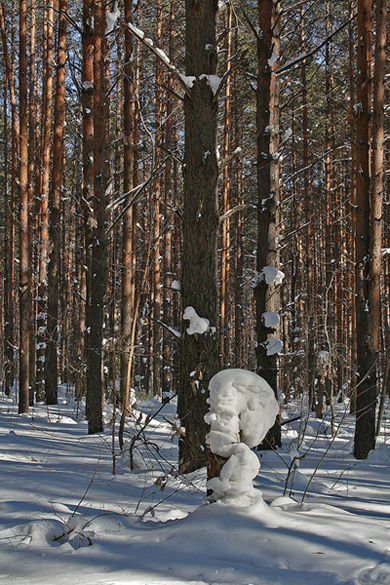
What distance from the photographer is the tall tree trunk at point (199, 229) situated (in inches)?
168

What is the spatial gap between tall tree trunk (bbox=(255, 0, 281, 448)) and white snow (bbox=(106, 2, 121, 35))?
7.32ft

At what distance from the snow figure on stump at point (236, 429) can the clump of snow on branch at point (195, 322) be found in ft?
4.02

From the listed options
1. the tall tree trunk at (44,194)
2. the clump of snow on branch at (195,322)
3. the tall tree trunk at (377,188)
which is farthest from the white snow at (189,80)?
the tall tree trunk at (44,194)

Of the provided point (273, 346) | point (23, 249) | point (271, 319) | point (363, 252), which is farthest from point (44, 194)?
point (363, 252)

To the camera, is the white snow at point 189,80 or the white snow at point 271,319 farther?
the white snow at point 271,319

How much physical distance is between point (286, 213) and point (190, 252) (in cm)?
2138

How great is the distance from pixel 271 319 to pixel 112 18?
509 centimetres

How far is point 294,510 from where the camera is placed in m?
3.11

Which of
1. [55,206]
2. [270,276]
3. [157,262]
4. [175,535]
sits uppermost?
[55,206]

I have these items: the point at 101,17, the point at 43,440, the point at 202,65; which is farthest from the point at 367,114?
the point at 43,440

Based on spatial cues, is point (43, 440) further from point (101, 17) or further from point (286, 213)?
point (286, 213)

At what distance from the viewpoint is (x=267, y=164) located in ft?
23.3

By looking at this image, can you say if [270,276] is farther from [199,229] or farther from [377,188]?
[199,229]

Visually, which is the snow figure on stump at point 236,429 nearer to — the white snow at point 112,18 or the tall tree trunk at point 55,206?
the white snow at point 112,18
